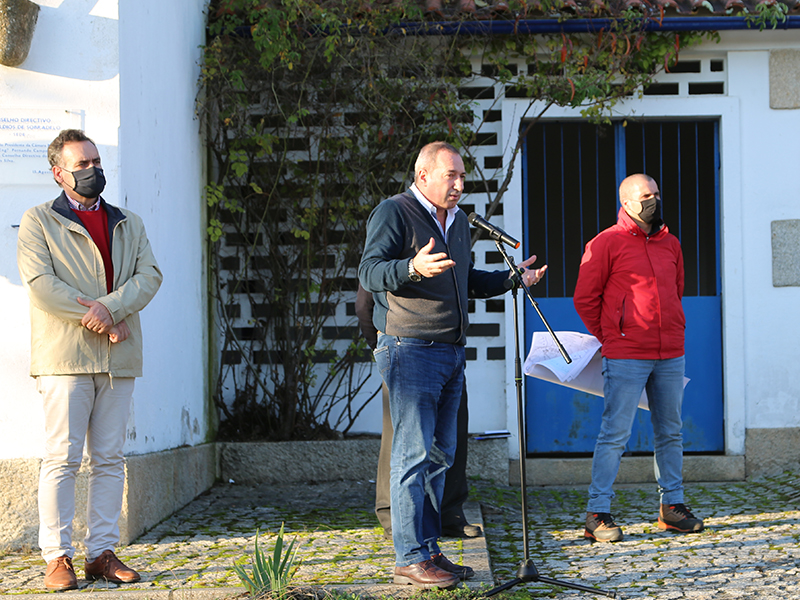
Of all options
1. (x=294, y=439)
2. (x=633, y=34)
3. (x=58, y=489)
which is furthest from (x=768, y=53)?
(x=58, y=489)

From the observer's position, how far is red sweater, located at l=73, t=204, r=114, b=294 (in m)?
4.20

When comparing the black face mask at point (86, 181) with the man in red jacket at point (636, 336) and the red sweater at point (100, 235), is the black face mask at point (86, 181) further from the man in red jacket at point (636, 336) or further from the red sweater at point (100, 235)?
the man in red jacket at point (636, 336)

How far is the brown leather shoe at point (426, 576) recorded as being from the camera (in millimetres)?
3676

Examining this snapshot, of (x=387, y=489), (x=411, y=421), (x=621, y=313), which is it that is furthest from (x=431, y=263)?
(x=621, y=313)

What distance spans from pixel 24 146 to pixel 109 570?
8.00ft

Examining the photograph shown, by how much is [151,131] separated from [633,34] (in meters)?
3.68

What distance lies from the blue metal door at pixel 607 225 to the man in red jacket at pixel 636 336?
1887 millimetres

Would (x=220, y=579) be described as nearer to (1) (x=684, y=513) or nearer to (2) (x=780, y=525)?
(1) (x=684, y=513)

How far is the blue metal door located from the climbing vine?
1.40ft

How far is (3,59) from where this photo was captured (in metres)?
4.79

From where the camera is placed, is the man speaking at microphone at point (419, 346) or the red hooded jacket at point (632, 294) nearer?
the man speaking at microphone at point (419, 346)

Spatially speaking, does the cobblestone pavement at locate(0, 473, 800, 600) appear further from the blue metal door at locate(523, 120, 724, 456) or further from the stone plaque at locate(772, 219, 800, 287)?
the stone plaque at locate(772, 219, 800, 287)

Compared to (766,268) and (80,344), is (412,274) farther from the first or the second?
(766,268)

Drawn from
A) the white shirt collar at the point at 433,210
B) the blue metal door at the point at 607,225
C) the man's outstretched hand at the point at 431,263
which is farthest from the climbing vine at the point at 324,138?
the man's outstretched hand at the point at 431,263
